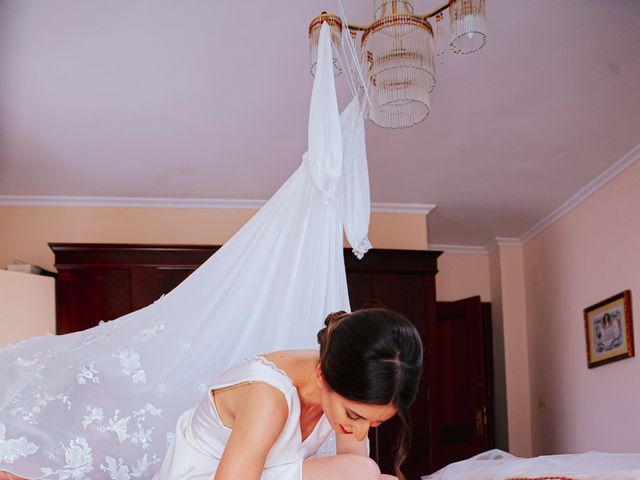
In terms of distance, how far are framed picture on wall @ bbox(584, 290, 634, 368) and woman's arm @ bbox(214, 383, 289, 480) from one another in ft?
12.0

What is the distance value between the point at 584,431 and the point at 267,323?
3648 mm

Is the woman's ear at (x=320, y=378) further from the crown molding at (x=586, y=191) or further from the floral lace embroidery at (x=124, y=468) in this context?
the crown molding at (x=586, y=191)

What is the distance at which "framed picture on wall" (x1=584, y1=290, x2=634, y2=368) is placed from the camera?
15.8ft

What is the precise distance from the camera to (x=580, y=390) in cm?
555

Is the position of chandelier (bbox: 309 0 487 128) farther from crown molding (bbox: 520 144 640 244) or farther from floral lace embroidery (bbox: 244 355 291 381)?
crown molding (bbox: 520 144 640 244)

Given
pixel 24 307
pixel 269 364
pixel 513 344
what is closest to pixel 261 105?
pixel 24 307

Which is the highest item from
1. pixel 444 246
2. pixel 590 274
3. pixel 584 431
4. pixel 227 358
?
pixel 444 246

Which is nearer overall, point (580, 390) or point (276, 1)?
point (276, 1)

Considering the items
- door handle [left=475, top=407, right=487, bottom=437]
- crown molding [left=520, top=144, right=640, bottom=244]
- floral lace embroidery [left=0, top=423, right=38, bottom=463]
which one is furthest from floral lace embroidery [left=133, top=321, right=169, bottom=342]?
door handle [left=475, top=407, right=487, bottom=437]

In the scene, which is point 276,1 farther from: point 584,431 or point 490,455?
point 584,431

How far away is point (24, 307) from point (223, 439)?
3.48 meters

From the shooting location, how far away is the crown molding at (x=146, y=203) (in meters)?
5.49

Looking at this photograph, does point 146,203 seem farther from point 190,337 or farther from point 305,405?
point 305,405

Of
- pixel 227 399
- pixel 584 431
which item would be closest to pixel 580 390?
pixel 584 431
